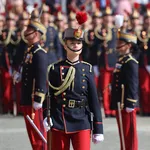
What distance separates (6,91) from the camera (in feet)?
44.4

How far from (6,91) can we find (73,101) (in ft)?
Result: 21.5

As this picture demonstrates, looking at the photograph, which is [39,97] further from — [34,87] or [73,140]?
[73,140]

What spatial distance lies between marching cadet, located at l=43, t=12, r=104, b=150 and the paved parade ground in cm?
282

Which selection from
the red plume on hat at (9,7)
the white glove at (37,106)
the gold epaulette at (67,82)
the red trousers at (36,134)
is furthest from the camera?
the red plume on hat at (9,7)

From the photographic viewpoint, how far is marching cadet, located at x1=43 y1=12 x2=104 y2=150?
7039 millimetres

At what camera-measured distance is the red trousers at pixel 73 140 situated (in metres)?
6.99

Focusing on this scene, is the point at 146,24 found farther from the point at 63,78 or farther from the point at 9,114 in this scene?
the point at 63,78

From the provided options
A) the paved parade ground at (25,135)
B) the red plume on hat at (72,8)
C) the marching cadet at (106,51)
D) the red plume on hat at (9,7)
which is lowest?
the paved parade ground at (25,135)

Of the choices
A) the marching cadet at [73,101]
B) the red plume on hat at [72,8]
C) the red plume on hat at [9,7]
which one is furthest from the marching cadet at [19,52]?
the marching cadet at [73,101]

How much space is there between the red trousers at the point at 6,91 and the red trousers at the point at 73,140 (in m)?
6.41

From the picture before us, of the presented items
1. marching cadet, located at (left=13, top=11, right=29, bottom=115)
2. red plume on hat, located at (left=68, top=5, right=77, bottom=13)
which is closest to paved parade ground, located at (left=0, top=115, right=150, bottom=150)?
marching cadet, located at (left=13, top=11, right=29, bottom=115)

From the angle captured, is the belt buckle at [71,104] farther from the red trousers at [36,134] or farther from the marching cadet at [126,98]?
the marching cadet at [126,98]

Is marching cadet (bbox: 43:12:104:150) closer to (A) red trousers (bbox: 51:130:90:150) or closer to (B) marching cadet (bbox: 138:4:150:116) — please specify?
(A) red trousers (bbox: 51:130:90:150)

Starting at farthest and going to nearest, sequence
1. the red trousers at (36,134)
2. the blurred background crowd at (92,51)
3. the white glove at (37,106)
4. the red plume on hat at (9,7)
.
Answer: the red plume on hat at (9,7)
the blurred background crowd at (92,51)
the red trousers at (36,134)
the white glove at (37,106)
